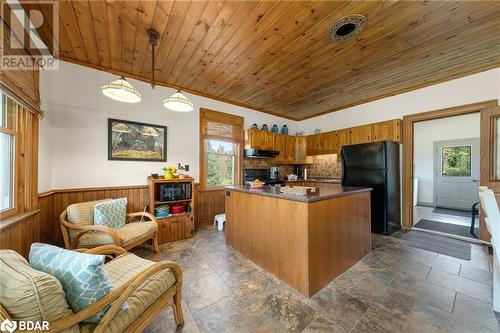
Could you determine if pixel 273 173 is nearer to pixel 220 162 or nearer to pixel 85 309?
pixel 220 162

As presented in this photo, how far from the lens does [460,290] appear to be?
1.87 meters

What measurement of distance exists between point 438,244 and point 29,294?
463 centimetres

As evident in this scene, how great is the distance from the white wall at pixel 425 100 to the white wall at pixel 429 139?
2.77 metres

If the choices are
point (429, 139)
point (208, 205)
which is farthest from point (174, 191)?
point (429, 139)

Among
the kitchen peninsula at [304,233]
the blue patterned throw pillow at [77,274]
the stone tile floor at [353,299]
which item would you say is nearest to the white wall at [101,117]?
the stone tile floor at [353,299]

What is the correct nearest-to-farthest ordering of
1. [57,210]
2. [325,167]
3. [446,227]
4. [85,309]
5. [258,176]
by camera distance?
[85,309]
[57,210]
[446,227]
[258,176]
[325,167]

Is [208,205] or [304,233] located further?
[208,205]

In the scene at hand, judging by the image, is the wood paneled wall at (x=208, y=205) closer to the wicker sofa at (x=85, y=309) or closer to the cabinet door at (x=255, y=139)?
the cabinet door at (x=255, y=139)

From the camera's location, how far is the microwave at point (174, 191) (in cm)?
320

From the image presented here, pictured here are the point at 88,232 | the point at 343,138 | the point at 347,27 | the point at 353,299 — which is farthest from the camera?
the point at 343,138

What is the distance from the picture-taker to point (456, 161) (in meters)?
5.64

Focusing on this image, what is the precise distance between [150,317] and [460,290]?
2880mm

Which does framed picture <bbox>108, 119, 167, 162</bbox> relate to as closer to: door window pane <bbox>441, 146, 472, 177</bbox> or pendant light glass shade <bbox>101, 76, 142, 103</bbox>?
pendant light glass shade <bbox>101, 76, 142, 103</bbox>

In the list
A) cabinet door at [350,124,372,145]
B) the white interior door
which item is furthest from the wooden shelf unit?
the white interior door
